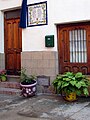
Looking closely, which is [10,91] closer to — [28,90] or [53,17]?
[28,90]

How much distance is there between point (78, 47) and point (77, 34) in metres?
0.42

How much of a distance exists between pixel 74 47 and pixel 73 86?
1.58 metres

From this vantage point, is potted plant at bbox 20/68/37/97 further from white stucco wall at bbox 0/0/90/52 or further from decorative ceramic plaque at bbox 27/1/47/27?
decorative ceramic plaque at bbox 27/1/47/27

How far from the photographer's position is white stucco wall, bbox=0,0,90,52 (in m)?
7.53

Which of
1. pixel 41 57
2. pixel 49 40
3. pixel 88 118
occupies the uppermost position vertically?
pixel 49 40

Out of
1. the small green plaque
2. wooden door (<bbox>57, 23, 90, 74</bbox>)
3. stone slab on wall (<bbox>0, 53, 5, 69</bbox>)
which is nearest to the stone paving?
wooden door (<bbox>57, 23, 90, 74</bbox>)

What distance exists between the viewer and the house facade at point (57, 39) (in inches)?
303

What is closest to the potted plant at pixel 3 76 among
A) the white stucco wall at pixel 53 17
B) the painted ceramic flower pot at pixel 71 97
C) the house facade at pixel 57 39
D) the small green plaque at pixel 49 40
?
the house facade at pixel 57 39

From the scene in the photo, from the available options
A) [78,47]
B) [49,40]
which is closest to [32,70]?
[49,40]

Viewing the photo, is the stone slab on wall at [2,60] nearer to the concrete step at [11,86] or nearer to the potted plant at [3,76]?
the potted plant at [3,76]

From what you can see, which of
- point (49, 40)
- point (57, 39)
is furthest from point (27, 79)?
point (57, 39)

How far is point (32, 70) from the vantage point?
Answer: 8617 mm

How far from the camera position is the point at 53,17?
26.6 ft

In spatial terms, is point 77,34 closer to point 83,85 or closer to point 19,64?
point 83,85
